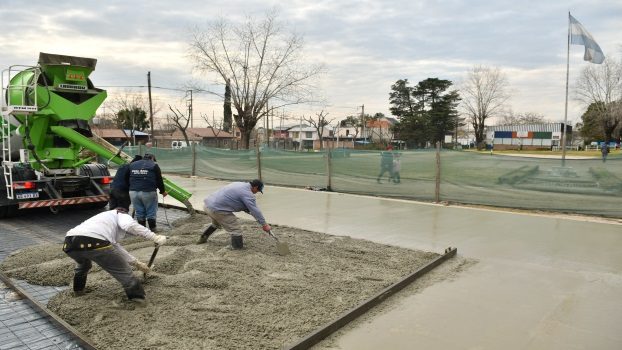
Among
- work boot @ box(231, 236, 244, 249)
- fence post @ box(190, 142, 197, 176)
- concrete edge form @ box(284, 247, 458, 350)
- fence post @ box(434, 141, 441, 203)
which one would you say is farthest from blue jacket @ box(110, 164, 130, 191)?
fence post @ box(190, 142, 197, 176)

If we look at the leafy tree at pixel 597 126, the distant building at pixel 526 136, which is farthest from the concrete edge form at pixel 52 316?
the distant building at pixel 526 136

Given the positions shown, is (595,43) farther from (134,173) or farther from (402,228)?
(134,173)

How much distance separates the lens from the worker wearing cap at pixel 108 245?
4095 mm

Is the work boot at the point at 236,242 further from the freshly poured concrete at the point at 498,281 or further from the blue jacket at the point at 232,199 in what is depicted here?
the freshly poured concrete at the point at 498,281

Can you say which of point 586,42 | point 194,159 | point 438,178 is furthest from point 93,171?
point 586,42

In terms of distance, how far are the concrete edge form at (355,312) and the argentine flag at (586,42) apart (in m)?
17.4

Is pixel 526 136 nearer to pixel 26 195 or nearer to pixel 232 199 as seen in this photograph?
pixel 232 199

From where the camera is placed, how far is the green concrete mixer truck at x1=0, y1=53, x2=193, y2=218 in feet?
27.4

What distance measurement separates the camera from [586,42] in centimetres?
1903

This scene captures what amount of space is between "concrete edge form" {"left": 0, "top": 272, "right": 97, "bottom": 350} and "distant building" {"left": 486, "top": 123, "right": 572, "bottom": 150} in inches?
2512

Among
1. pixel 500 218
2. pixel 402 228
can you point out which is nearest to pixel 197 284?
pixel 402 228

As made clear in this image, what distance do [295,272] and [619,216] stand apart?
709 cm

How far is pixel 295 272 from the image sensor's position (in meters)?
5.32

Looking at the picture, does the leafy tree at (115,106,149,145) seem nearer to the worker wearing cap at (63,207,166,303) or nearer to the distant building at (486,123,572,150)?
the distant building at (486,123,572,150)
